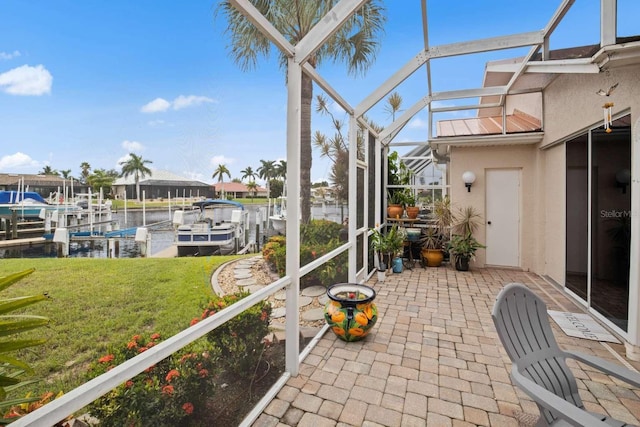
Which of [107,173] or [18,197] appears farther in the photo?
[107,173]

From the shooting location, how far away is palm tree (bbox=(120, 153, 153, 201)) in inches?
47.2

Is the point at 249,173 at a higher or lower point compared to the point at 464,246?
higher

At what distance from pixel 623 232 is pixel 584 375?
180 centimetres

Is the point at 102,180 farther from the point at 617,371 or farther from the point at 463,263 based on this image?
the point at 463,263

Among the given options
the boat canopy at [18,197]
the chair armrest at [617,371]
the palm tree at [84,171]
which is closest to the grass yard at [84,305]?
the boat canopy at [18,197]

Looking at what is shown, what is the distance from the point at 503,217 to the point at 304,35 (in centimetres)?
574

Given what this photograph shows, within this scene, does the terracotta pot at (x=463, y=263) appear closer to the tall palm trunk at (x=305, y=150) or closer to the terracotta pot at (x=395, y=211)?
the terracotta pot at (x=395, y=211)

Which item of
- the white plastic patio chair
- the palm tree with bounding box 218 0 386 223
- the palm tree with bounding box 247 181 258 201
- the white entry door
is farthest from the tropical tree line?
the white entry door

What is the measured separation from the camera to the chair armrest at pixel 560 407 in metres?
1.35

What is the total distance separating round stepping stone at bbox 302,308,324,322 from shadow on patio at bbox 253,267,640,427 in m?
0.24

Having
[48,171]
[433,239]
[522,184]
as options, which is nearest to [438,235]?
[433,239]

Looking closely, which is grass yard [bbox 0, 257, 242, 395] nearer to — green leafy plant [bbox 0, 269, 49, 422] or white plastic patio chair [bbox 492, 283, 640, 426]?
green leafy plant [bbox 0, 269, 49, 422]

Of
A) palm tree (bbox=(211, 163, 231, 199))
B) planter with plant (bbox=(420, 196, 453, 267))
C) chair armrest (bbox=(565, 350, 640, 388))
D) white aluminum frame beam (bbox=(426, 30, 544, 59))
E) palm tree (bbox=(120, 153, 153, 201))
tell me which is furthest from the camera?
planter with plant (bbox=(420, 196, 453, 267))

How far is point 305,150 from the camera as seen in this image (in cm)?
336
